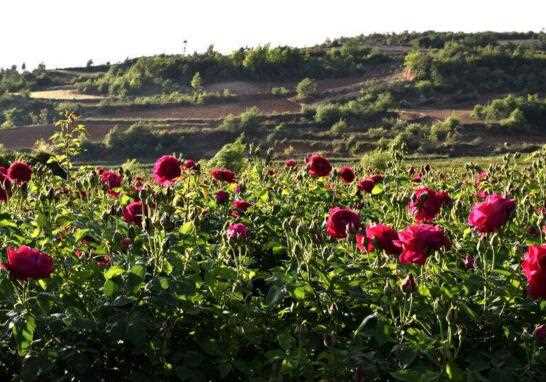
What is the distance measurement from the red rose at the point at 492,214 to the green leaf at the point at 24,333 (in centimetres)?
173

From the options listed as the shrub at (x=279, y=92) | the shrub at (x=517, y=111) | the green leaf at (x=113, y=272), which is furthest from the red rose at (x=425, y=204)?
the shrub at (x=279, y=92)

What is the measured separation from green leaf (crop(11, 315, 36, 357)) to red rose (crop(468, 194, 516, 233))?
1.73 m

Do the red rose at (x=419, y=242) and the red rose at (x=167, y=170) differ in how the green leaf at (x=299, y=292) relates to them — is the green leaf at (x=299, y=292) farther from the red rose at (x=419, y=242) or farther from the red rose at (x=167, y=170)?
the red rose at (x=167, y=170)

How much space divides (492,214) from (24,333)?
180 cm

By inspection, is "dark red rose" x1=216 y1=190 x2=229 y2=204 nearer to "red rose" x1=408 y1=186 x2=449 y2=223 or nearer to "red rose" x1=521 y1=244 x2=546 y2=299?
"red rose" x1=408 y1=186 x2=449 y2=223

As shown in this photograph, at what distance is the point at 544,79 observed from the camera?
5847 cm

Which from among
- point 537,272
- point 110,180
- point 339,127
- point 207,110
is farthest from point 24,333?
point 207,110

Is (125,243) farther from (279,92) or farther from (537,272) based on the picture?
(279,92)

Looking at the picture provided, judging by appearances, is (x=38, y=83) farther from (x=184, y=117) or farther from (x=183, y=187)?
(x=183, y=187)

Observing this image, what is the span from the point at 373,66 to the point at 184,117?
73.8 ft

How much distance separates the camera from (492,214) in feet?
10.2

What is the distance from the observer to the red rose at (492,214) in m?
3.12

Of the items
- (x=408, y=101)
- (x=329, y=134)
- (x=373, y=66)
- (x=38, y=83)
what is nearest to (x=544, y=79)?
(x=408, y=101)

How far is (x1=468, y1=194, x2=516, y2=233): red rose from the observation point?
312 cm
